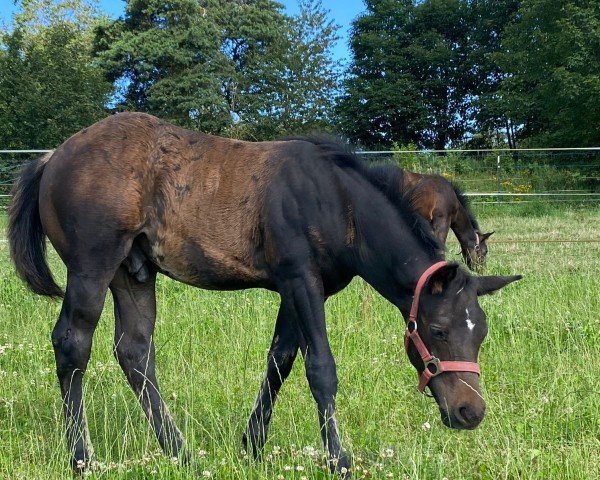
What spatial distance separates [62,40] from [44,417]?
33.7m

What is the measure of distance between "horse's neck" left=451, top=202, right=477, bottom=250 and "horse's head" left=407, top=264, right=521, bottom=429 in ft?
25.2

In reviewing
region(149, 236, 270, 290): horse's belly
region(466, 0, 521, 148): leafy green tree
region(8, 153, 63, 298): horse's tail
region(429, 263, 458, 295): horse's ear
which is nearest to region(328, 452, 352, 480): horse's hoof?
region(429, 263, 458, 295): horse's ear

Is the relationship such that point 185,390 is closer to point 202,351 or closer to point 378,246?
point 202,351

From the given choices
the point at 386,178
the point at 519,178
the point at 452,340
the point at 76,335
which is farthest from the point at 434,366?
the point at 519,178

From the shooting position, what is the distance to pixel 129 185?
3.75 m

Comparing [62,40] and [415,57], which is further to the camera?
[415,57]

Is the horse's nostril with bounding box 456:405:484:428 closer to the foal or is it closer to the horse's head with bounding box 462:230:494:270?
the foal

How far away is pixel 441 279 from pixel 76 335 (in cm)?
211

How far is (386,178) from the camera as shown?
3686 mm

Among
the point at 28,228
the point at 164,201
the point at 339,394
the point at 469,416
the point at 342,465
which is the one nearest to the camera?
the point at 469,416

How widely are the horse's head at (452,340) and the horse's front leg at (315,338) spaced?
52 cm

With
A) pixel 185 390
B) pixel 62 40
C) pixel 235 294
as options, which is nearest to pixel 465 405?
pixel 185 390

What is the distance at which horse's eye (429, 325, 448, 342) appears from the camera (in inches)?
124

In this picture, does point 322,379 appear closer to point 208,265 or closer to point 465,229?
point 208,265
